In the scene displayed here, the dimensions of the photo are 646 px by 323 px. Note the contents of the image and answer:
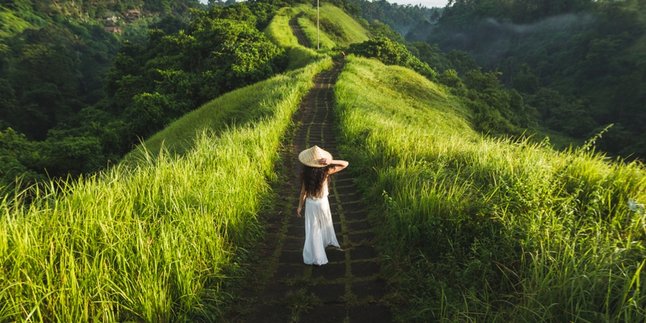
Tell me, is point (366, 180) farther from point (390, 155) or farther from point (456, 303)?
point (456, 303)

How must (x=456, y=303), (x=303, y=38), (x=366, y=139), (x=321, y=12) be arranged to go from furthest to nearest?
(x=321, y=12)
(x=303, y=38)
(x=366, y=139)
(x=456, y=303)

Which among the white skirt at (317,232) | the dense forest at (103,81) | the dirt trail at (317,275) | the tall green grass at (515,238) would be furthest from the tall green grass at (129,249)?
the dense forest at (103,81)

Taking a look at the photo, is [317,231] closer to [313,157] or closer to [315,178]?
[315,178]

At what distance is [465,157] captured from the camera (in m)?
6.42

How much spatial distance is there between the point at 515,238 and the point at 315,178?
2.50m

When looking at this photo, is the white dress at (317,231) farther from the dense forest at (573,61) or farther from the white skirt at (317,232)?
the dense forest at (573,61)

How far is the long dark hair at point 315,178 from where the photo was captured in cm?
505

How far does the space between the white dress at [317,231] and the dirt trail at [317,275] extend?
0.13m

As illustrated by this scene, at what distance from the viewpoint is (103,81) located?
5341 cm

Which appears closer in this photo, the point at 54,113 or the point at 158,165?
the point at 158,165

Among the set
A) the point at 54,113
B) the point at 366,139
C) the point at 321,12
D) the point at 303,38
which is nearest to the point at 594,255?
the point at 366,139

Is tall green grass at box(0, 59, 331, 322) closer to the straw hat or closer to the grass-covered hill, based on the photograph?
the grass-covered hill

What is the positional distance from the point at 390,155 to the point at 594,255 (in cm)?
434

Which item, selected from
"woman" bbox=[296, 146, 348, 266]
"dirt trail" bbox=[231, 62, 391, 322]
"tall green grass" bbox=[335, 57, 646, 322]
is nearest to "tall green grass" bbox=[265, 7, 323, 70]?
"dirt trail" bbox=[231, 62, 391, 322]
